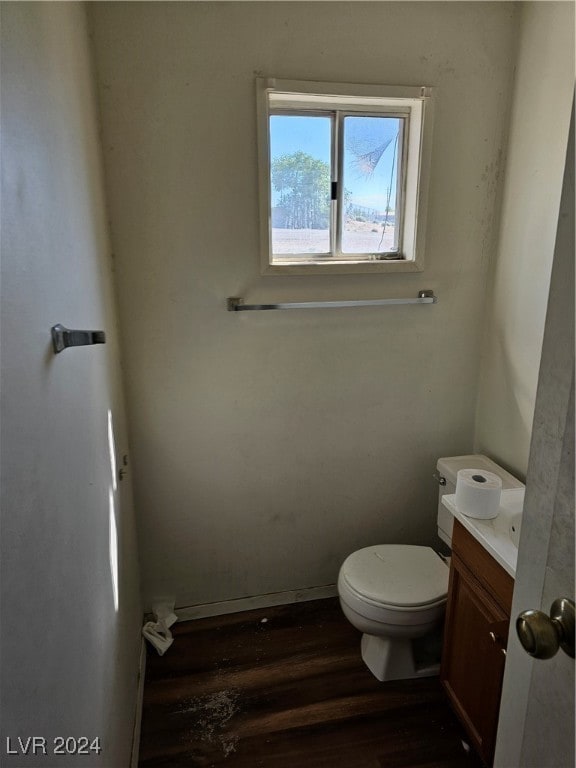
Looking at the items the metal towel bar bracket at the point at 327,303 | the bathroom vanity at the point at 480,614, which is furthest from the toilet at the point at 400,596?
the metal towel bar bracket at the point at 327,303

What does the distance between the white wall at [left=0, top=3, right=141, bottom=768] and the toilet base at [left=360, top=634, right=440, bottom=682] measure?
87cm

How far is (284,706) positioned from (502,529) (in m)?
0.99

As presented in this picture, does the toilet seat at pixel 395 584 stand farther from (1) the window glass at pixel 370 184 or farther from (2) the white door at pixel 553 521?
(1) the window glass at pixel 370 184

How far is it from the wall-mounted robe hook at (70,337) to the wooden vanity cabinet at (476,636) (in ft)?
3.79

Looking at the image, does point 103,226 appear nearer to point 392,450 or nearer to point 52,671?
point 52,671

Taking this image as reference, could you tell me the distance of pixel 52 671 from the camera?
75 cm

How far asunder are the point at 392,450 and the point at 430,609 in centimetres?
66

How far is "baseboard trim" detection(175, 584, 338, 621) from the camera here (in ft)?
6.77

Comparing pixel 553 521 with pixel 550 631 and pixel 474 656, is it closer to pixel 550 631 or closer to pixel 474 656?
pixel 550 631

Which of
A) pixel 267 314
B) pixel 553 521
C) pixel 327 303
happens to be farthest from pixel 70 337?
pixel 327 303

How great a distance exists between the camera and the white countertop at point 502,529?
49.3 inches

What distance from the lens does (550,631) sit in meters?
0.59

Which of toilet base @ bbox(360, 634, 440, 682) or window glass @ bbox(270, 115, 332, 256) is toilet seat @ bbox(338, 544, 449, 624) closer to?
toilet base @ bbox(360, 634, 440, 682)

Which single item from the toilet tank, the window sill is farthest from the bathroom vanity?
the window sill
